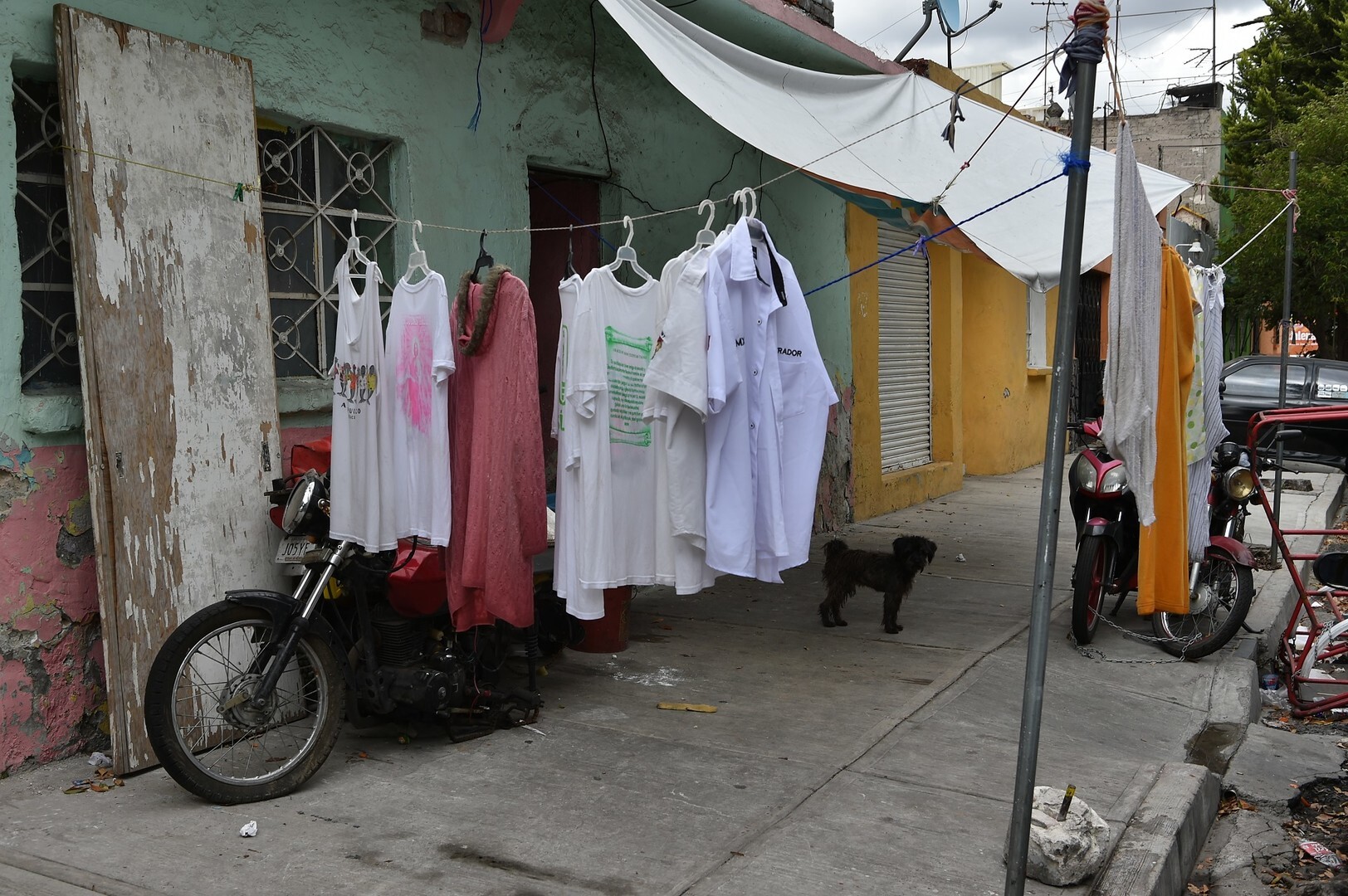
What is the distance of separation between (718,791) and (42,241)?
126 inches

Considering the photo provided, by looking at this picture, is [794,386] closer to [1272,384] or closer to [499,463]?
[499,463]

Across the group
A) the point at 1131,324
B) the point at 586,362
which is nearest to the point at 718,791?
the point at 586,362

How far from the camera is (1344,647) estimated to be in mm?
5004

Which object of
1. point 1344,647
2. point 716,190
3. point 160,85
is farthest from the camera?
point 716,190

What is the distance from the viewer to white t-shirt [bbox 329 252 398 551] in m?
4.38

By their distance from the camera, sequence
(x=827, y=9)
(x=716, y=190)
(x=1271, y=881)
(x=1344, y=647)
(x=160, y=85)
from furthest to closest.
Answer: (x=827, y=9) < (x=716, y=190) < (x=1344, y=647) < (x=160, y=85) < (x=1271, y=881)

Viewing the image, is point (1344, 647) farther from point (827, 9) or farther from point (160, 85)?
point (827, 9)

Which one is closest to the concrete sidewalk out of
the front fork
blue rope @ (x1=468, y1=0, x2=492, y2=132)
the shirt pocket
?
the front fork

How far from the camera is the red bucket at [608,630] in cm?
562

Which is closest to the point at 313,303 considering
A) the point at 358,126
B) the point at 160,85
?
the point at 358,126

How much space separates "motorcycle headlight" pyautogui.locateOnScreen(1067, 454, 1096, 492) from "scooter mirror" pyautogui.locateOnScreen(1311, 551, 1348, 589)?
122cm

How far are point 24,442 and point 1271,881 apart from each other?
4.52m

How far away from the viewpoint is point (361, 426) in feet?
14.8

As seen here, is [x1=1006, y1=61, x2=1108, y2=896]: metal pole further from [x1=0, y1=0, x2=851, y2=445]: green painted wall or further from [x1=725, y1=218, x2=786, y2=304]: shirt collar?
[x1=0, y1=0, x2=851, y2=445]: green painted wall
